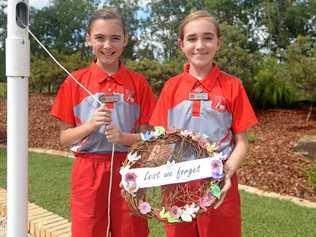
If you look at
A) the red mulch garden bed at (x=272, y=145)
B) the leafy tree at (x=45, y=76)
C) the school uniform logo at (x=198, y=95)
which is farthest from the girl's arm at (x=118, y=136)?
→ the leafy tree at (x=45, y=76)

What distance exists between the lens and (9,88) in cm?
208

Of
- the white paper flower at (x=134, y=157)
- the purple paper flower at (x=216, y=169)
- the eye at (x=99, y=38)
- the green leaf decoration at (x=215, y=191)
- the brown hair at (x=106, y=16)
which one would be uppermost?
the brown hair at (x=106, y=16)

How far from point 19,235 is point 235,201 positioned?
0.97 m

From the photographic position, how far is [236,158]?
2.17 meters

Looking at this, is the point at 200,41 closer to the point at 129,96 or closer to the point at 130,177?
the point at 129,96

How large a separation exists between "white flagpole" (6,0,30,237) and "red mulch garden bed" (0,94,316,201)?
13.6 feet

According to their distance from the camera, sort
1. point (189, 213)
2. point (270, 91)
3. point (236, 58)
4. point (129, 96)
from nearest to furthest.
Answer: point (189, 213) < point (129, 96) < point (236, 58) < point (270, 91)

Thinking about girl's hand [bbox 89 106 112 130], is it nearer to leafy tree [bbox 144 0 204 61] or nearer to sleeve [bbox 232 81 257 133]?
sleeve [bbox 232 81 257 133]

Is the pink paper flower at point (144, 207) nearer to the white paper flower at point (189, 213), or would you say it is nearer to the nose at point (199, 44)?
the white paper flower at point (189, 213)

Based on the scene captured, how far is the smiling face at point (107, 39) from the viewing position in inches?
94.3

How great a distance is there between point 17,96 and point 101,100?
46cm

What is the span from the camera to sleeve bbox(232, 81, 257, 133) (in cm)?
225

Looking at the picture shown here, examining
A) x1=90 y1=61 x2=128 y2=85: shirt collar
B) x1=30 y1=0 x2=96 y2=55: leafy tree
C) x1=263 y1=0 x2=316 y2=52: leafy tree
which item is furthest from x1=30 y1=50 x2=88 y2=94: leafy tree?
x1=30 y1=0 x2=96 y2=55: leafy tree

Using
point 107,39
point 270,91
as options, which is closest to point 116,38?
point 107,39
